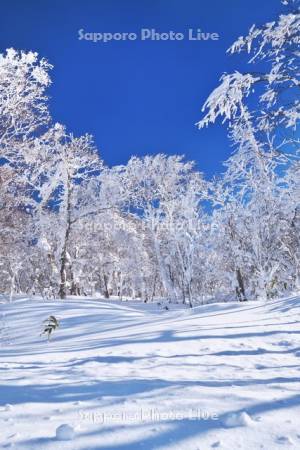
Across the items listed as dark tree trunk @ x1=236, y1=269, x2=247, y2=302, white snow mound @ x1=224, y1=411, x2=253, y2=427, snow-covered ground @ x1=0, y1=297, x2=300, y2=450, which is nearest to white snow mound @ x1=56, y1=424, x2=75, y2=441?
snow-covered ground @ x1=0, y1=297, x2=300, y2=450

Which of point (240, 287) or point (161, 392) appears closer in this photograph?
point (161, 392)

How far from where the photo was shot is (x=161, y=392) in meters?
3.95

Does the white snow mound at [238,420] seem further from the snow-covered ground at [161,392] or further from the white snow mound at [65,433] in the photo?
the white snow mound at [65,433]

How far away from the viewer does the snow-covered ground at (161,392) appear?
2.93 metres

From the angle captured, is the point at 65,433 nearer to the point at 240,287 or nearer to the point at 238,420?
the point at 238,420

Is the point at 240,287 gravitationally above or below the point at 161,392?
above

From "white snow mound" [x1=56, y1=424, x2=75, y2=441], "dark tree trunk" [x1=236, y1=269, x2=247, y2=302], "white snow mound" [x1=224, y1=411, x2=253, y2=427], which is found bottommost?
"white snow mound" [x1=224, y1=411, x2=253, y2=427]

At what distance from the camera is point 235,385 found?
168 inches

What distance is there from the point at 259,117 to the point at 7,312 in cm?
1053

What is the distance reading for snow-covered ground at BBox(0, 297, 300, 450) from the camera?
2.93 metres

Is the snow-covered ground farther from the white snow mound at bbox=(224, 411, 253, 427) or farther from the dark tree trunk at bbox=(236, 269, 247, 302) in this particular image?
the dark tree trunk at bbox=(236, 269, 247, 302)

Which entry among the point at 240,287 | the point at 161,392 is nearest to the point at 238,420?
the point at 161,392

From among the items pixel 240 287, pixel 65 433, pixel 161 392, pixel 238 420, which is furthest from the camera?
pixel 240 287

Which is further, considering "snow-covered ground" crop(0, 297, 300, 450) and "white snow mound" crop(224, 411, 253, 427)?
"white snow mound" crop(224, 411, 253, 427)
